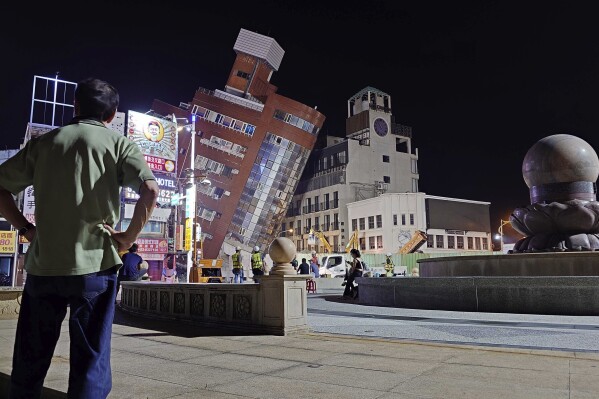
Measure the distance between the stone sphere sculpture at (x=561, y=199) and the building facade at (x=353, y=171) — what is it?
171 ft

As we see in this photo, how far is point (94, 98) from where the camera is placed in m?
2.62

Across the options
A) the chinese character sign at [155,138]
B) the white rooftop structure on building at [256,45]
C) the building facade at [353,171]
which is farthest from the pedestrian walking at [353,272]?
the white rooftop structure on building at [256,45]

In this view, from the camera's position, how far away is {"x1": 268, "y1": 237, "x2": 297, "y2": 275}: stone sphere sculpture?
732 centimetres

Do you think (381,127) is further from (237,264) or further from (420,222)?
(237,264)

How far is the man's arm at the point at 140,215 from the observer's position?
2416mm

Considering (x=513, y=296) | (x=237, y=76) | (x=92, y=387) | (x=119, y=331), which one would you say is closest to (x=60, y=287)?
(x=92, y=387)

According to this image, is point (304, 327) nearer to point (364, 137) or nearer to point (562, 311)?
point (562, 311)

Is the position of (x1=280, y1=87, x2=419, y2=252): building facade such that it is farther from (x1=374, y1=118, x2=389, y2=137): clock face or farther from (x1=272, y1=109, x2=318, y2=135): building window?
(x1=272, y1=109, x2=318, y2=135): building window

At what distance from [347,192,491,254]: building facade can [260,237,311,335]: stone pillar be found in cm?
5358

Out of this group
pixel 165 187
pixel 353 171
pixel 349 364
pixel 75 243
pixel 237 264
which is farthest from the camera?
pixel 353 171

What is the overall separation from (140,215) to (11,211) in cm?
75

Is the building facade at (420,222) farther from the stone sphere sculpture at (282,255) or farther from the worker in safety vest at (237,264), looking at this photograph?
the stone sphere sculpture at (282,255)

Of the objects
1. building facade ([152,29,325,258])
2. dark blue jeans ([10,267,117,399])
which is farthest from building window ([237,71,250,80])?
dark blue jeans ([10,267,117,399])

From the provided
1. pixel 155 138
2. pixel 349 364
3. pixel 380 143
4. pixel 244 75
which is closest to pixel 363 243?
pixel 380 143
